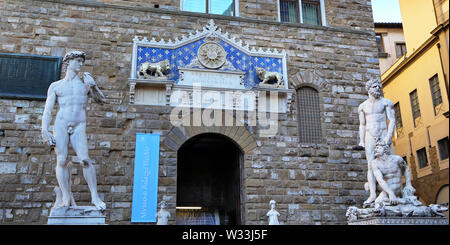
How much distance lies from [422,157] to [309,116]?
8.87 metres

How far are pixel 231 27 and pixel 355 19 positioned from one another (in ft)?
13.0

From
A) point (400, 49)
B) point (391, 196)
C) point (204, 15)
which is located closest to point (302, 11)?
point (204, 15)

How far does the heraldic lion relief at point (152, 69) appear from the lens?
391 inches

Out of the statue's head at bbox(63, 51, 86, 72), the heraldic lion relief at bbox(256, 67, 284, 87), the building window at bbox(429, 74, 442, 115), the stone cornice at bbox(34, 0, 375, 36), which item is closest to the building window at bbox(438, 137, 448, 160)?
the building window at bbox(429, 74, 442, 115)

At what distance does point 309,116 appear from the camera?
10914 millimetres

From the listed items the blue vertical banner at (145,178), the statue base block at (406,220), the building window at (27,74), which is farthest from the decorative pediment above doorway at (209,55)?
the statue base block at (406,220)

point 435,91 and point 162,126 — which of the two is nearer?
point 162,126

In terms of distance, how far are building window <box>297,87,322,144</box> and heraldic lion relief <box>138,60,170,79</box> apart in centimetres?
373

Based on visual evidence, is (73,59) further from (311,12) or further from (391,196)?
(311,12)

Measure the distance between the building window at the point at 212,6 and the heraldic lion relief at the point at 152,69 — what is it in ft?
7.00

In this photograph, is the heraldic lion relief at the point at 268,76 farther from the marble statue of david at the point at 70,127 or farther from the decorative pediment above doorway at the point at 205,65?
the marble statue of david at the point at 70,127

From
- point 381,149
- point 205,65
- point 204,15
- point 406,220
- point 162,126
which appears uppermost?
point 204,15

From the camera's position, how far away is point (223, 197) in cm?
1355
